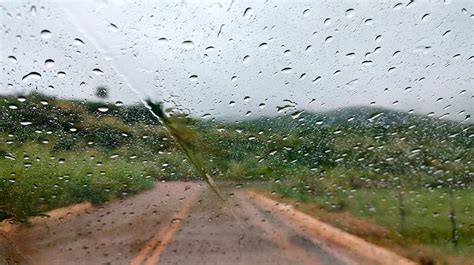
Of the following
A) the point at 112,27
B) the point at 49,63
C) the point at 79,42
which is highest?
the point at 112,27

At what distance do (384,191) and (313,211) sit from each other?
33.8 inches

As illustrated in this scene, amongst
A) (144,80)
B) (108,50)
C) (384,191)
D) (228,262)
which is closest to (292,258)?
(228,262)

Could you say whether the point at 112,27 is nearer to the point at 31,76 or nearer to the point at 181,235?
the point at 31,76

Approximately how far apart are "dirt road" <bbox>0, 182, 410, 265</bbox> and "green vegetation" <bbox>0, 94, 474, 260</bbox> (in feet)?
0.58

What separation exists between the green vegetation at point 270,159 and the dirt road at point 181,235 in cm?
18

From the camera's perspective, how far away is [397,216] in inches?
283

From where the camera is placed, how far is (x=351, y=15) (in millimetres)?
6445

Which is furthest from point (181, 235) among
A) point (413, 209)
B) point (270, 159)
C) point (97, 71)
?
point (413, 209)

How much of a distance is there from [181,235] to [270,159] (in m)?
1.24

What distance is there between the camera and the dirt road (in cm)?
632

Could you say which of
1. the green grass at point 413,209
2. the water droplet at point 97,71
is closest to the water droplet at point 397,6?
the green grass at point 413,209

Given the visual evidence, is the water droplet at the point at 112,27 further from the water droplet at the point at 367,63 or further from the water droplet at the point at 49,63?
the water droplet at the point at 367,63

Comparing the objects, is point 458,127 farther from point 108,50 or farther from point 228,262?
point 108,50

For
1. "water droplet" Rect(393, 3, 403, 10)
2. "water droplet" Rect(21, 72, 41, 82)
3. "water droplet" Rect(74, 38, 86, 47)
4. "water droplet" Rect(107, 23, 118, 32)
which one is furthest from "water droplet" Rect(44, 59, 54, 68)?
"water droplet" Rect(393, 3, 403, 10)
